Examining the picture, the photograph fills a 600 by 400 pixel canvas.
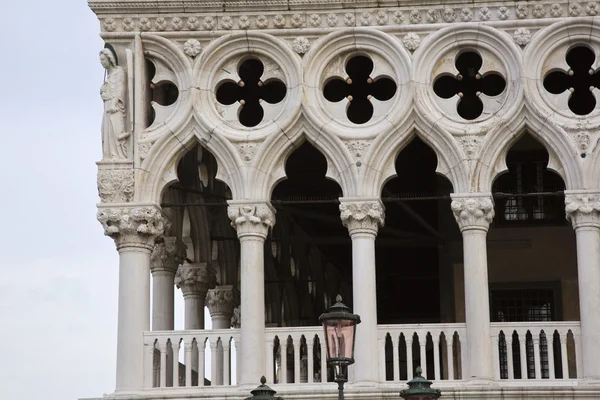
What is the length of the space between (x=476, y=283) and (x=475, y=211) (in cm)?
124

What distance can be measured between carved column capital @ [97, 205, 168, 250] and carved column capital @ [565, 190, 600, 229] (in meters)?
7.07

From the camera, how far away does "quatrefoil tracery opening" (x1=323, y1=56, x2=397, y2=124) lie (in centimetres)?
3422

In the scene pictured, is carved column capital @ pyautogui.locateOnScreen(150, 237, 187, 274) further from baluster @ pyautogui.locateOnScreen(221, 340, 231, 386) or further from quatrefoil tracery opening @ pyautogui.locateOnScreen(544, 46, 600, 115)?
quatrefoil tracery opening @ pyautogui.locateOnScreen(544, 46, 600, 115)

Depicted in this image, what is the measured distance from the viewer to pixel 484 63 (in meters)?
33.0

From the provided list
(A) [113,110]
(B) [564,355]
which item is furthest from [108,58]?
(B) [564,355]

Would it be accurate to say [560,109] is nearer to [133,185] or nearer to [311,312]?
[133,185]

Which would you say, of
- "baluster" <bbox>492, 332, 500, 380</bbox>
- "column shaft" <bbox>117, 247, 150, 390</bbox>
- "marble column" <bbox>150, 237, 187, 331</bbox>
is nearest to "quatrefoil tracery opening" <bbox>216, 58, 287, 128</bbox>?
"marble column" <bbox>150, 237, 187, 331</bbox>

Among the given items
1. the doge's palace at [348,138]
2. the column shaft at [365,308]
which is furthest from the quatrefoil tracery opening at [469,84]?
the column shaft at [365,308]

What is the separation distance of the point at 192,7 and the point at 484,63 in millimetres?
5155

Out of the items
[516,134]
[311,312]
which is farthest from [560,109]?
[311,312]

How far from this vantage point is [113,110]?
33.2 m

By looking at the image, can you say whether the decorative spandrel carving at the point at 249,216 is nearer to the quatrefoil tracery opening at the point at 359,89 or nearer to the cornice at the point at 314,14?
the quatrefoil tracery opening at the point at 359,89

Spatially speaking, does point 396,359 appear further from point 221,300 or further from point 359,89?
point 221,300

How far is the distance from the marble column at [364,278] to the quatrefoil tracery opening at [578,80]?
13.3ft
